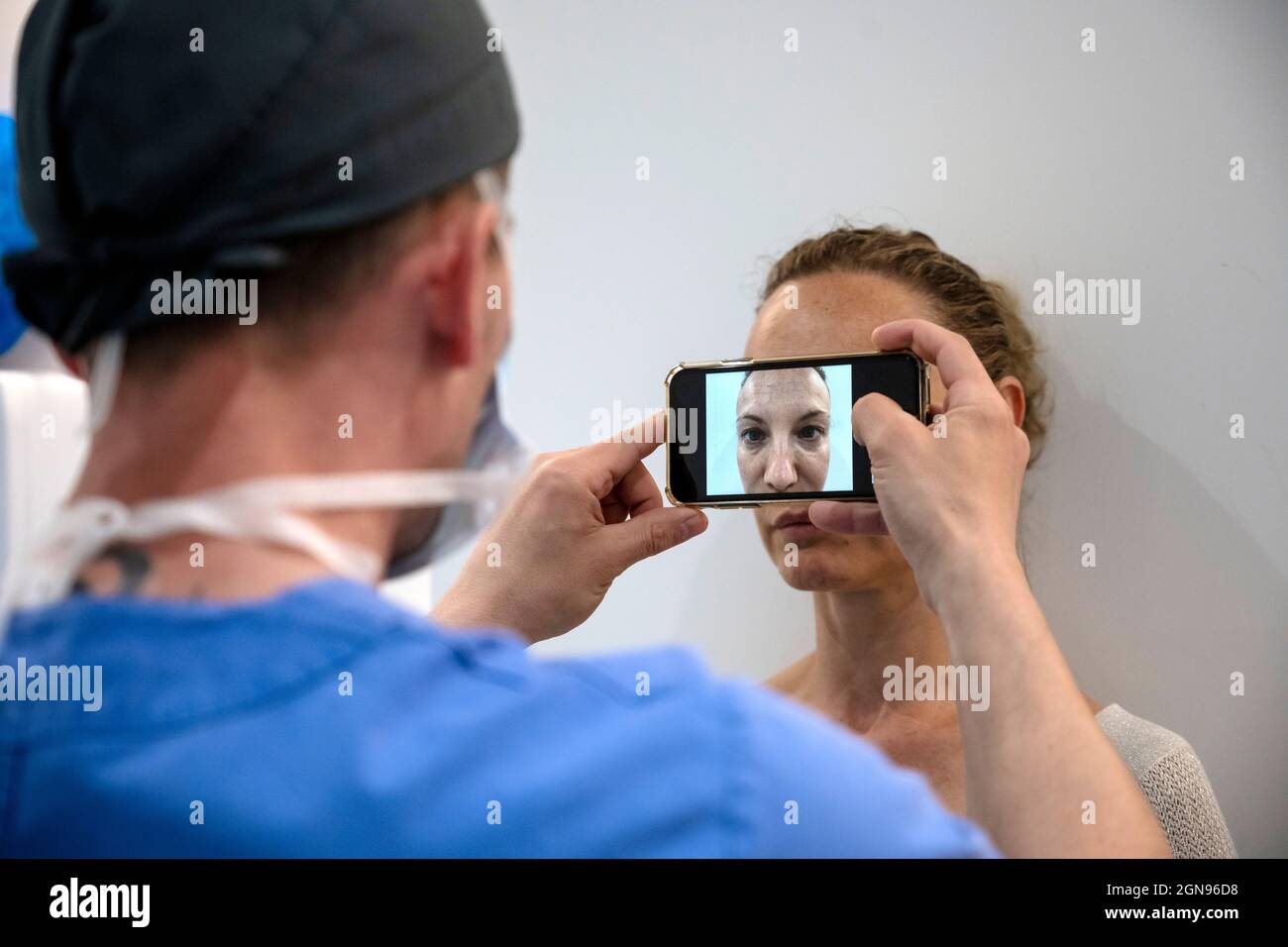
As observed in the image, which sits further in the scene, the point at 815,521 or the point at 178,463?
the point at 815,521

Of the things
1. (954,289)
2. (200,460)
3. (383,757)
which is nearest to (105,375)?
(200,460)

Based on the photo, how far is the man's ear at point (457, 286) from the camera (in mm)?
513

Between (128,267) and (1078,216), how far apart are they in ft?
2.99

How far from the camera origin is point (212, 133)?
481 mm

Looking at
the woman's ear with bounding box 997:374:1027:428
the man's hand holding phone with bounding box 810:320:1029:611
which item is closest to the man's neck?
the man's hand holding phone with bounding box 810:320:1029:611

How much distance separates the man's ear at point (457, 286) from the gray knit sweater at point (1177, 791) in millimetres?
718

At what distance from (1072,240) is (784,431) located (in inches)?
17.1

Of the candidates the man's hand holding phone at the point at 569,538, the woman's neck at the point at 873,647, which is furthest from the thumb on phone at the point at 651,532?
the woman's neck at the point at 873,647

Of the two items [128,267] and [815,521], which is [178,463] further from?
[815,521]

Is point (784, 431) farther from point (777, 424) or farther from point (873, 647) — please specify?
point (873, 647)

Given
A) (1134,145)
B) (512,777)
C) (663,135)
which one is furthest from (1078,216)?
(512,777)

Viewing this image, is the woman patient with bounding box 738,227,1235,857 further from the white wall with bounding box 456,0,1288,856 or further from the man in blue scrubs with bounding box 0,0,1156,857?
the man in blue scrubs with bounding box 0,0,1156,857

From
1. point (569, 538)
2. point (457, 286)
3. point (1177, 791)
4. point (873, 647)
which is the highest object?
point (457, 286)
